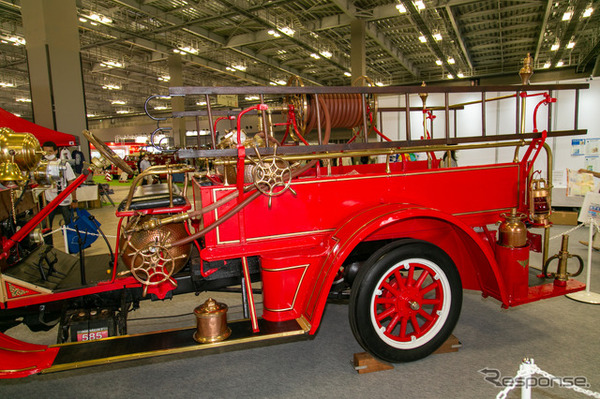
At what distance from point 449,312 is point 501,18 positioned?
12.0m

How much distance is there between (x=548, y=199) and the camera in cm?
257

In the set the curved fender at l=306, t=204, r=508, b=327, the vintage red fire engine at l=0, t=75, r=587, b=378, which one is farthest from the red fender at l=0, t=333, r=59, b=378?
the curved fender at l=306, t=204, r=508, b=327

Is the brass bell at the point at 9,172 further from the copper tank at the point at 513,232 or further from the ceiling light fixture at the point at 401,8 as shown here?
the ceiling light fixture at the point at 401,8

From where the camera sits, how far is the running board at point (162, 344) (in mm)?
1854

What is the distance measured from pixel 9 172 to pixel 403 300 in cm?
228

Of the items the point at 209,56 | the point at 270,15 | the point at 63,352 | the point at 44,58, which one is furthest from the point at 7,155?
the point at 209,56

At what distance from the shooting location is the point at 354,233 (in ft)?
6.66

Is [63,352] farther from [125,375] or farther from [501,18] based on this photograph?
[501,18]

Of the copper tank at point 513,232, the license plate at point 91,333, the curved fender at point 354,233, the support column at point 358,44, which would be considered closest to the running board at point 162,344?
the curved fender at point 354,233

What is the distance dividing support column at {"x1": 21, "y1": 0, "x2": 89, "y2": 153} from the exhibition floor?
7214 mm

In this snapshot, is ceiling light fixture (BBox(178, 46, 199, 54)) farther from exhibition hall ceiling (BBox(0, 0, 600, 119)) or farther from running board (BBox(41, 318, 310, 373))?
running board (BBox(41, 318, 310, 373))

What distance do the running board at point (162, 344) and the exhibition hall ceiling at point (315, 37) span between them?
370 inches

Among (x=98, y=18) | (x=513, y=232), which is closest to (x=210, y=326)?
(x=513, y=232)

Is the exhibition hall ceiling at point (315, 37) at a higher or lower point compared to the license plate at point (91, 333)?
higher
